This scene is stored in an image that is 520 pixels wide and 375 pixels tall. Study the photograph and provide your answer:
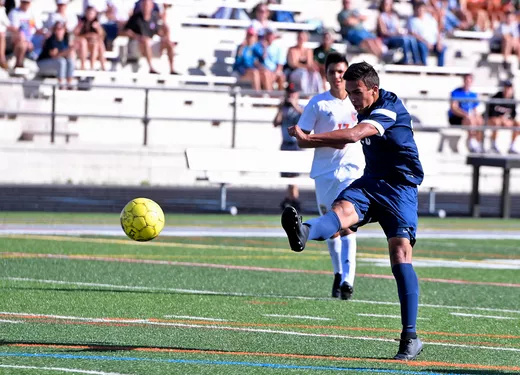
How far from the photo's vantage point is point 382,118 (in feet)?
25.6

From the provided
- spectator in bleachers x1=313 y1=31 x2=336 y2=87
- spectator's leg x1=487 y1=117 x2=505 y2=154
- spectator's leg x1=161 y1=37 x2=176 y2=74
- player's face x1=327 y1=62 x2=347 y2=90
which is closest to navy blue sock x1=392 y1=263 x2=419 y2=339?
player's face x1=327 y1=62 x2=347 y2=90

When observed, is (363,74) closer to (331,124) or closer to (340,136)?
(340,136)

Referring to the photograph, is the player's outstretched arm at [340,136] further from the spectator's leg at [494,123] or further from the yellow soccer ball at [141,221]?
the spectator's leg at [494,123]

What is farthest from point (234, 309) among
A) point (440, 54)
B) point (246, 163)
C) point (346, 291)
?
point (440, 54)

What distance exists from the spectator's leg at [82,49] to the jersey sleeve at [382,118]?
16.9 m

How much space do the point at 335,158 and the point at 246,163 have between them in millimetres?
8229

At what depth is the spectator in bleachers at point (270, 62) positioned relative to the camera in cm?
2514

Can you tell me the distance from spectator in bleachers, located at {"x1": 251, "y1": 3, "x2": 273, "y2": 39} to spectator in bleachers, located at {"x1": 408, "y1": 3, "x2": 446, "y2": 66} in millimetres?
3662

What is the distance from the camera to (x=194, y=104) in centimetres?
2397

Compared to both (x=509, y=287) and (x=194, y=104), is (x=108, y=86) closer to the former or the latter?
(x=194, y=104)

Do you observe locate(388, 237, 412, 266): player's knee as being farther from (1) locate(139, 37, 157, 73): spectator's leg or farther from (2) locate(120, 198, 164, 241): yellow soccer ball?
(1) locate(139, 37, 157, 73): spectator's leg

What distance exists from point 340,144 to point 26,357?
239 cm

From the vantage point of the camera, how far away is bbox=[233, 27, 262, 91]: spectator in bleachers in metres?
25.2

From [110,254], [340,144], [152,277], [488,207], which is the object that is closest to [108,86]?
[488,207]
